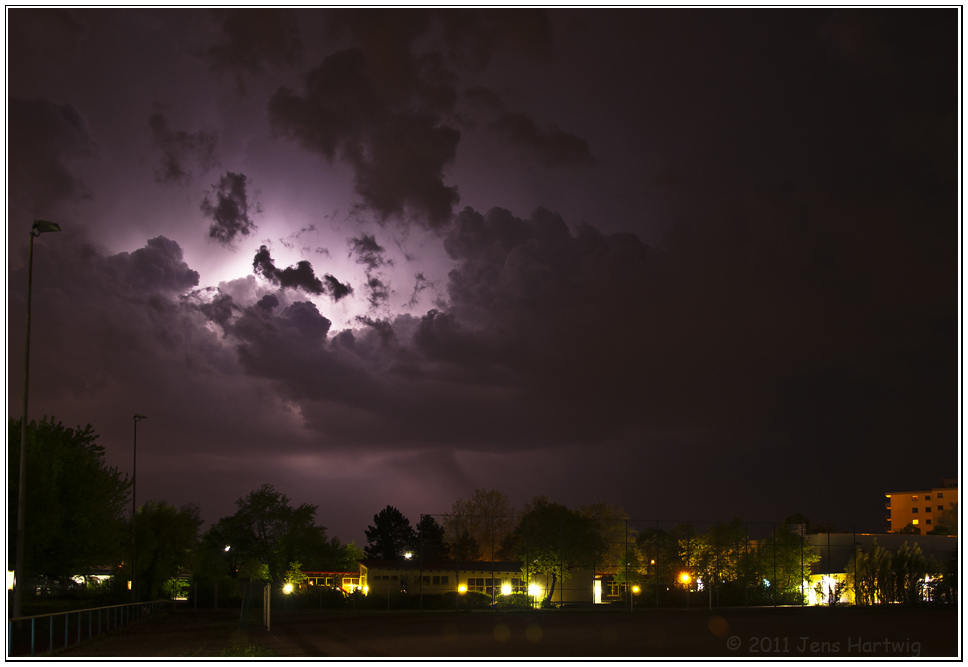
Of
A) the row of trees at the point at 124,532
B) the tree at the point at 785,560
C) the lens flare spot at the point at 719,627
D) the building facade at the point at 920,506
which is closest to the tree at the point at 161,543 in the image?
the row of trees at the point at 124,532

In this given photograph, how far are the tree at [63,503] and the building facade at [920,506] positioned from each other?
163 metres

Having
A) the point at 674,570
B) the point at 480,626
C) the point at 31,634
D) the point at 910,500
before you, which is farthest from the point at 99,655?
the point at 910,500

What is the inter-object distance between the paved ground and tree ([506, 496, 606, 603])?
20.3 metres

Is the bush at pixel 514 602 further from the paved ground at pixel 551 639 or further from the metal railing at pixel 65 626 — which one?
the metal railing at pixel 65 626

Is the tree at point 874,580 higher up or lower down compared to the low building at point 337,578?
higher up

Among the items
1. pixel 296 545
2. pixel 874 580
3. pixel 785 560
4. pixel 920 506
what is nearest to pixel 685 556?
pixel 785 560

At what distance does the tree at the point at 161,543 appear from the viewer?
4741 centimetres

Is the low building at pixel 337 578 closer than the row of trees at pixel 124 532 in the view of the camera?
No

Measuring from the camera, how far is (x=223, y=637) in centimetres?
2255

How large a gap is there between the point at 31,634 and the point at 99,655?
1.38 m

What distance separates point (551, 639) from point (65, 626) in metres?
11.6

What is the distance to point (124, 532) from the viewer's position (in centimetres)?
3416

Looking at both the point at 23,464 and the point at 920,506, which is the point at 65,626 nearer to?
the point at 23,464

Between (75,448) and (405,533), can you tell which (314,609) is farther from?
(405,533)
